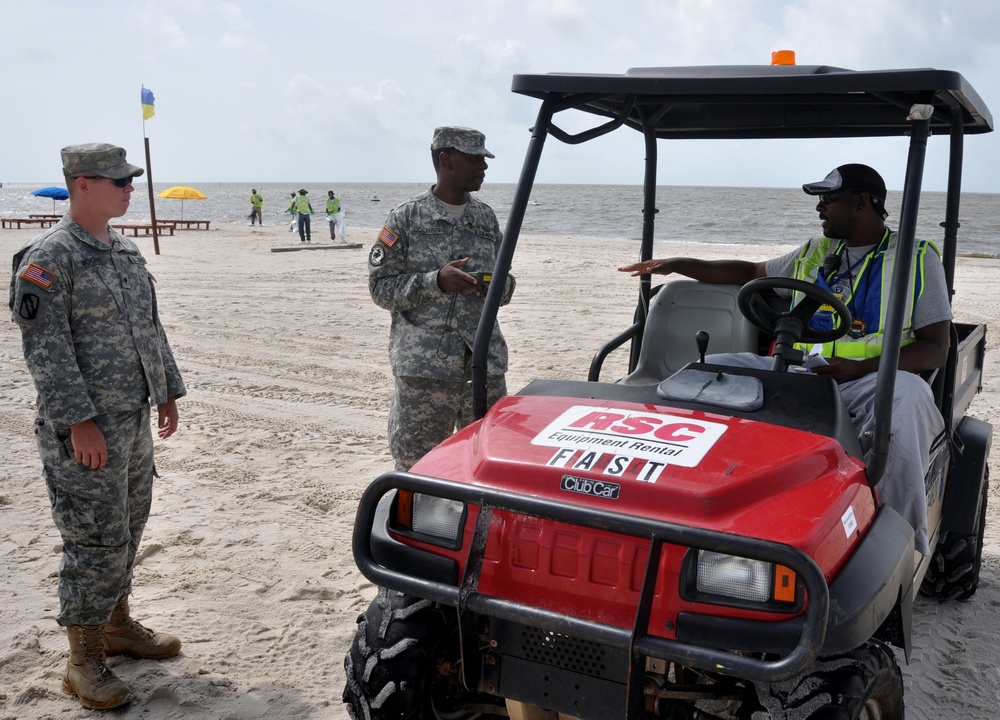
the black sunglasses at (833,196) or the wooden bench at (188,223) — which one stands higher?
the black sunglasses at (833,196)

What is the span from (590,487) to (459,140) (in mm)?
2052

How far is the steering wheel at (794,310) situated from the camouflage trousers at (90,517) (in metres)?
2.19

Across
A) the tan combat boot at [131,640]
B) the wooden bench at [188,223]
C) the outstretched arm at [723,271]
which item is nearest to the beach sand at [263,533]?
the tan combat boot at [131,640]

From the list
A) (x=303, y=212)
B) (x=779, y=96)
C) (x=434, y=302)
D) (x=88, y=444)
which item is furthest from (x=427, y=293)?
(x=303, y=212)

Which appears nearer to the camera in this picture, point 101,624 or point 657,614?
point 657,614

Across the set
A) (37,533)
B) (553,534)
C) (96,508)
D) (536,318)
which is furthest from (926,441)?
(536,318)

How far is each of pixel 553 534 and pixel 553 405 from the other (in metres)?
0.62

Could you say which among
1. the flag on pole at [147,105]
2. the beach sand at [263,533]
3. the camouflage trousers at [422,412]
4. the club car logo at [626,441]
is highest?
the flag on pole at [147,105]

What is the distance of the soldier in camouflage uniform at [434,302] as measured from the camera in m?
3.82

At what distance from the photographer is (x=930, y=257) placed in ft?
10.6

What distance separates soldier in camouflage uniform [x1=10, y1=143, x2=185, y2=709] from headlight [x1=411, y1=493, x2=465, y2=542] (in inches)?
49.4

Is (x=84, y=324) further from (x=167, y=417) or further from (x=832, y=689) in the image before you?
(x=832, y=689)

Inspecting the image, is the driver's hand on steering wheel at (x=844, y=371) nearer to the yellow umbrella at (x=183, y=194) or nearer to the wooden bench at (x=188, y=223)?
the wooden bench at (x=188, y=223)

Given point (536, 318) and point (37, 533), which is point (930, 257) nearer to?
point (37, 533)
